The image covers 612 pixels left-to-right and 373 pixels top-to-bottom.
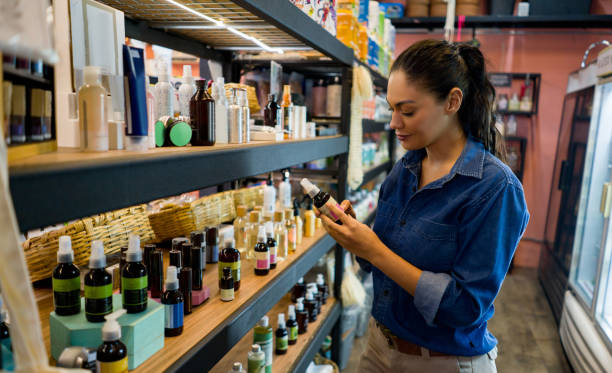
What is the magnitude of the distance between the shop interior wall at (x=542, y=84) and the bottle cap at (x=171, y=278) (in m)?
5.71

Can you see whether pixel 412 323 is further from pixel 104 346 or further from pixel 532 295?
pixel 532 295

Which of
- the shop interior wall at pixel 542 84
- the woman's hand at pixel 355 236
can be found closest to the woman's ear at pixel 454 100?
the woman's hand at pixel 355 236

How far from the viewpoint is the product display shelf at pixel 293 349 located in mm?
1909

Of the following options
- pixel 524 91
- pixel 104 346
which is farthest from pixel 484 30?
pixel 104 346

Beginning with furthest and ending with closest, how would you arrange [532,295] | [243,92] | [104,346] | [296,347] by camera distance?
[532,295] → [296,347] → [243,92] → [104,346]

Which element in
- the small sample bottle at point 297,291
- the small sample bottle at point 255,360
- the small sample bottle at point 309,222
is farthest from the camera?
the small sample bottle at point 297,291

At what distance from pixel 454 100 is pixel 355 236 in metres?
0.52

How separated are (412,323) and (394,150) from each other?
386 centimetres

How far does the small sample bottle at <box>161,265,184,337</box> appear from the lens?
3.88 feet

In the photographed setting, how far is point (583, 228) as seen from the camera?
3881 mm

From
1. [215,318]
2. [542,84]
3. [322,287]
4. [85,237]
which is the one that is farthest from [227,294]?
[542,84]

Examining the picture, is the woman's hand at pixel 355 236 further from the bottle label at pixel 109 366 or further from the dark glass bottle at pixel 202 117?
the bottle label at pixel 109 366

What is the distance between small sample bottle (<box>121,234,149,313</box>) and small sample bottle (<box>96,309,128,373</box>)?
0.14 m

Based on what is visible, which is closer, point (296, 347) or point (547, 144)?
point (296, 347)
